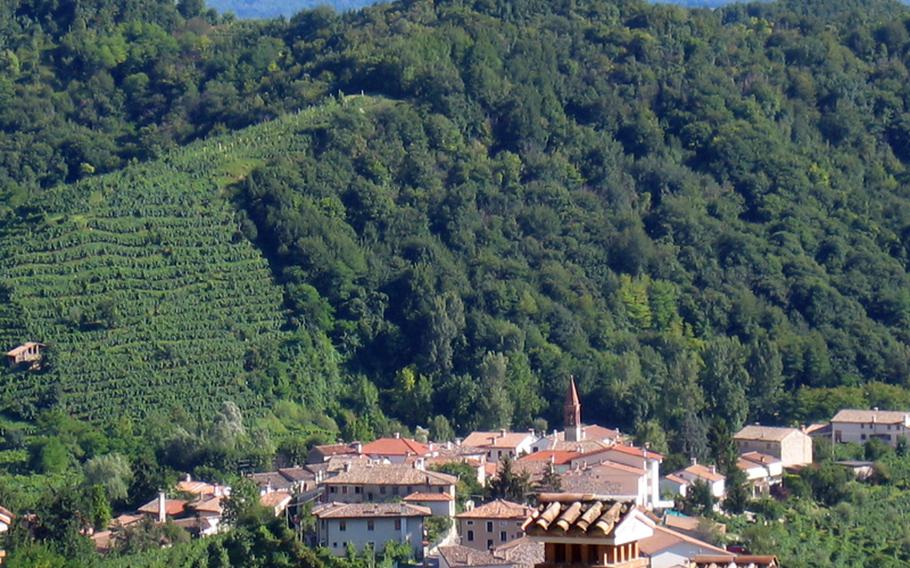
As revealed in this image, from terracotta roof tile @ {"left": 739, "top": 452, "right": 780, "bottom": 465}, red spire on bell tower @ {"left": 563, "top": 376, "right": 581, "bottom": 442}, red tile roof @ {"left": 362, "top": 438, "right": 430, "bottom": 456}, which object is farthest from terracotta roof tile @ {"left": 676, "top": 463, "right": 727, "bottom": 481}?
red tile roof @ {"left": 362, "top": 438, "right": 430, "bottom": 456}

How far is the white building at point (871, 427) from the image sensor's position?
241ft

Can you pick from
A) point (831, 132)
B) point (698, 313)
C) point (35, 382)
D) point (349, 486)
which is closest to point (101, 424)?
point (35, 382)

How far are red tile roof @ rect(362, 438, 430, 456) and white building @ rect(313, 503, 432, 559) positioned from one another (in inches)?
407

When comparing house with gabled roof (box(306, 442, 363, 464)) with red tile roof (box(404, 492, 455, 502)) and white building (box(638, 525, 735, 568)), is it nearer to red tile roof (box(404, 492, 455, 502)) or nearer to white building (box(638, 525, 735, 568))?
red tile roof (box(404, 492, 455, 502))

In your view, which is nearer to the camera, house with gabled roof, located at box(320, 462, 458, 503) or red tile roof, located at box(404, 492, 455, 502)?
red tile roof, located at box(404, 492, 455, 502)

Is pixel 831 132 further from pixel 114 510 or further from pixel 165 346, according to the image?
pixel 114 510

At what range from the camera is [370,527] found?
55312mm

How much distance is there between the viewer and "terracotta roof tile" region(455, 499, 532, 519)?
181ft

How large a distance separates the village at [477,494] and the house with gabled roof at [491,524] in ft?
0.10

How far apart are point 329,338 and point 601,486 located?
2277 centimetres

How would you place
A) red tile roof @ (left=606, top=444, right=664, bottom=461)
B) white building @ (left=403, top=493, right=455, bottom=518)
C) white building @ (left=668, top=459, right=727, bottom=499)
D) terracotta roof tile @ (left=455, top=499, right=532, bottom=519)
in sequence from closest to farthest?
terracotta roof tile @ (left=455, top=499, right=532, bottom=519) → white building @ (left=403, top=493, right=455, bottom=518) → red tile roof @ (left=606, top=444, right=664, bottom=461) → white building @ (left=668, top=459, right=727, bottom=499)

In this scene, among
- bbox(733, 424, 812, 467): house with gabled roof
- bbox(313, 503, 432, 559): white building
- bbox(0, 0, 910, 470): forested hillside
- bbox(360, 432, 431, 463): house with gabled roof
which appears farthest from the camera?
bbox(0, 0, 910, 470): forested hillside

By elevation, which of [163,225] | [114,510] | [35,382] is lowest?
[114,510]

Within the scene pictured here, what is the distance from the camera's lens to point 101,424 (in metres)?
72.2
